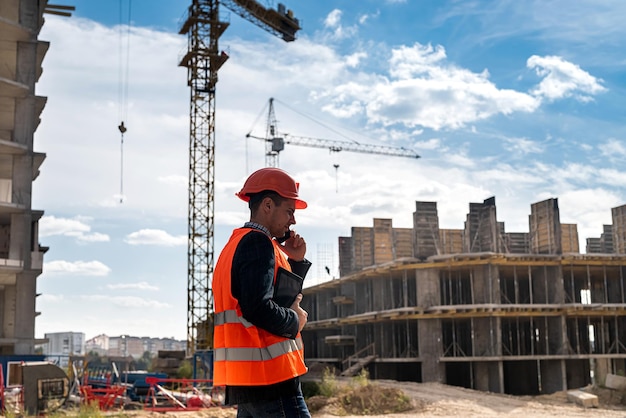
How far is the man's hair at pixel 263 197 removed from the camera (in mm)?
3033

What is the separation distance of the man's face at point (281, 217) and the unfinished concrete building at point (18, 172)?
1062 inches

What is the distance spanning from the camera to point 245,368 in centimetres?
278

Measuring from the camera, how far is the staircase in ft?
115

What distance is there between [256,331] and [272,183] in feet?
1.98

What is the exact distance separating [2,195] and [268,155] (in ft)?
149

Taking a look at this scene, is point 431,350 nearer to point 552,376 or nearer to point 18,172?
point 552,376

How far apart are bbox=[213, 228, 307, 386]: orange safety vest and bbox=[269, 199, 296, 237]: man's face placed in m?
0.10

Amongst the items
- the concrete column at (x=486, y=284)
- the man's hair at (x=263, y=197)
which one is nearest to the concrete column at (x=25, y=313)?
the concrete column at (x=486, y=284)

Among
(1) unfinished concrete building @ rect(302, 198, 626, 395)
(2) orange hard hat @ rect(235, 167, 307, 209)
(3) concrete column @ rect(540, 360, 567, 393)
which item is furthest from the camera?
(3) concrete column @ rect(540, 360, 567, 393)

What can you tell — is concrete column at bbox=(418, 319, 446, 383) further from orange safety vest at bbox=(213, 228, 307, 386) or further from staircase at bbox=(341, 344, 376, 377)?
orange safety vest at bbox=(213, 228, 307, 386)

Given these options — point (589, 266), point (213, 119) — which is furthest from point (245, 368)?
point (213, 119)

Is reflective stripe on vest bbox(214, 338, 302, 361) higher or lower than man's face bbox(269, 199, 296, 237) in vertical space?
lower

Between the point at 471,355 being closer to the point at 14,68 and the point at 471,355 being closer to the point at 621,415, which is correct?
the point at 621,415

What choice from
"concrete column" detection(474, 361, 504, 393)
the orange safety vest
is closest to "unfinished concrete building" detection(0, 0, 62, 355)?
"concrete column" detection(474, 361, 504, 393)
